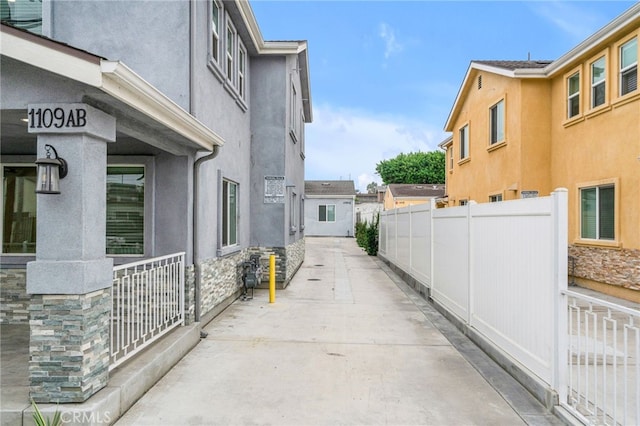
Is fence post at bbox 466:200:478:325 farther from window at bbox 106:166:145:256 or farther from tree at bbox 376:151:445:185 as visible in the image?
tree at bbox 376:151:445:185

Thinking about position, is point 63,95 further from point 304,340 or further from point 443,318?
point 443,318

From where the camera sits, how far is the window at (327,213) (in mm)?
34250

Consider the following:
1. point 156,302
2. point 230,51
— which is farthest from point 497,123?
point 156,302

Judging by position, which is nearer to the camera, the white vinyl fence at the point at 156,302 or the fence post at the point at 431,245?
the white vinyl fence at the point at 156,302

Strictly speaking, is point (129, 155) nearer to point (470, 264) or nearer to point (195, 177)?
point (195, 177)

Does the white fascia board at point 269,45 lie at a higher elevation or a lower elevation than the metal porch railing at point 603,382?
higher

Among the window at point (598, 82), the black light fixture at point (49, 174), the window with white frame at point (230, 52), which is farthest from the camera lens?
the window at point (598, 82)

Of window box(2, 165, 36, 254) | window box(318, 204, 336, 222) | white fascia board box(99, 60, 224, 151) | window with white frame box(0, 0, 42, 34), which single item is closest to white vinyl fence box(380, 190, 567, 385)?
white fascia board box(99, 60, 224, 151)

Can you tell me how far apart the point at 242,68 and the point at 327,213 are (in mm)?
24682

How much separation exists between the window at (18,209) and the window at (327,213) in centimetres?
2814

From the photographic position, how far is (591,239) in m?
10.6

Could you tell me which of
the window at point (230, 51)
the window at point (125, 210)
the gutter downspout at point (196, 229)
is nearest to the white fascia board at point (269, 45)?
the window at point (230, 51)

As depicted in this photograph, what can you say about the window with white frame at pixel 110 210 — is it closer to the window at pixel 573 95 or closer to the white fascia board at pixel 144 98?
the white fascia board at pixel 144 98

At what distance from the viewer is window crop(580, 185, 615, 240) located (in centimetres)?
1000
